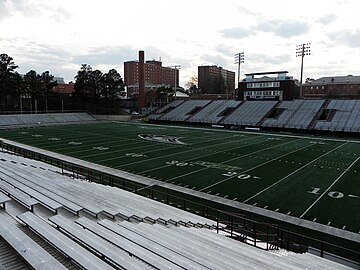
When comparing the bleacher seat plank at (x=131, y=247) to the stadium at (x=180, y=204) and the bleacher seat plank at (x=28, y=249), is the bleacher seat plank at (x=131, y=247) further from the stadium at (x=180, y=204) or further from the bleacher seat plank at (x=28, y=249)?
the bleacher seat plank at (x=28, y=249)

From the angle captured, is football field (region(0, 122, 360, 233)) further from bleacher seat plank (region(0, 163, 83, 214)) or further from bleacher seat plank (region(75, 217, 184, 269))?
bleacher seat plank (region(75, 217, 184, 269))

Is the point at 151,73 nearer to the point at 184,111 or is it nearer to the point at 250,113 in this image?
Answer: the point at 184,111

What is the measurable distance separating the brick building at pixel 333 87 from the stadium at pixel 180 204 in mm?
64405

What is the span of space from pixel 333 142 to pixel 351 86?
2568 inches

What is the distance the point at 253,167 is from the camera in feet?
62.0

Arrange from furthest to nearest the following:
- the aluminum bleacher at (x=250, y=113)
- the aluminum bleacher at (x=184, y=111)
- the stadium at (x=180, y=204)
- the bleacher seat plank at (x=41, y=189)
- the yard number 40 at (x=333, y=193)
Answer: the aluminum bleacher at (x=184, y=111) → the aluminum bleacher at (x=250, y=113) → the yard number 40 at (x=333, y=193) → the bleacher seat plank at (x=41, y=189) → the stadium at (x=180, y=204)

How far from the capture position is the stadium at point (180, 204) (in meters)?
5.30

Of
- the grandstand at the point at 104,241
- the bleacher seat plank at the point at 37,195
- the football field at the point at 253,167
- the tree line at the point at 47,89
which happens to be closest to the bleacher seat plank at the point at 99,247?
the grandstand at the point at 104,241

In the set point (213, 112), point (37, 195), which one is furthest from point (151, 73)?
point (37, 195)

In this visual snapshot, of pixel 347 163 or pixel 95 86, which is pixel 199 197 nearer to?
pixel 347 163

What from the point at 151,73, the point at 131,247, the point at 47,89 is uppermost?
the point at 151,73

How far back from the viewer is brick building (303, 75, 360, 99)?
279 feet

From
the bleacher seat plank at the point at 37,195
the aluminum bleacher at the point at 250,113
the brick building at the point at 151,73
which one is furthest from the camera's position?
the brick building at the point at 151,73

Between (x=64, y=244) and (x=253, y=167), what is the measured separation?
15.2m
